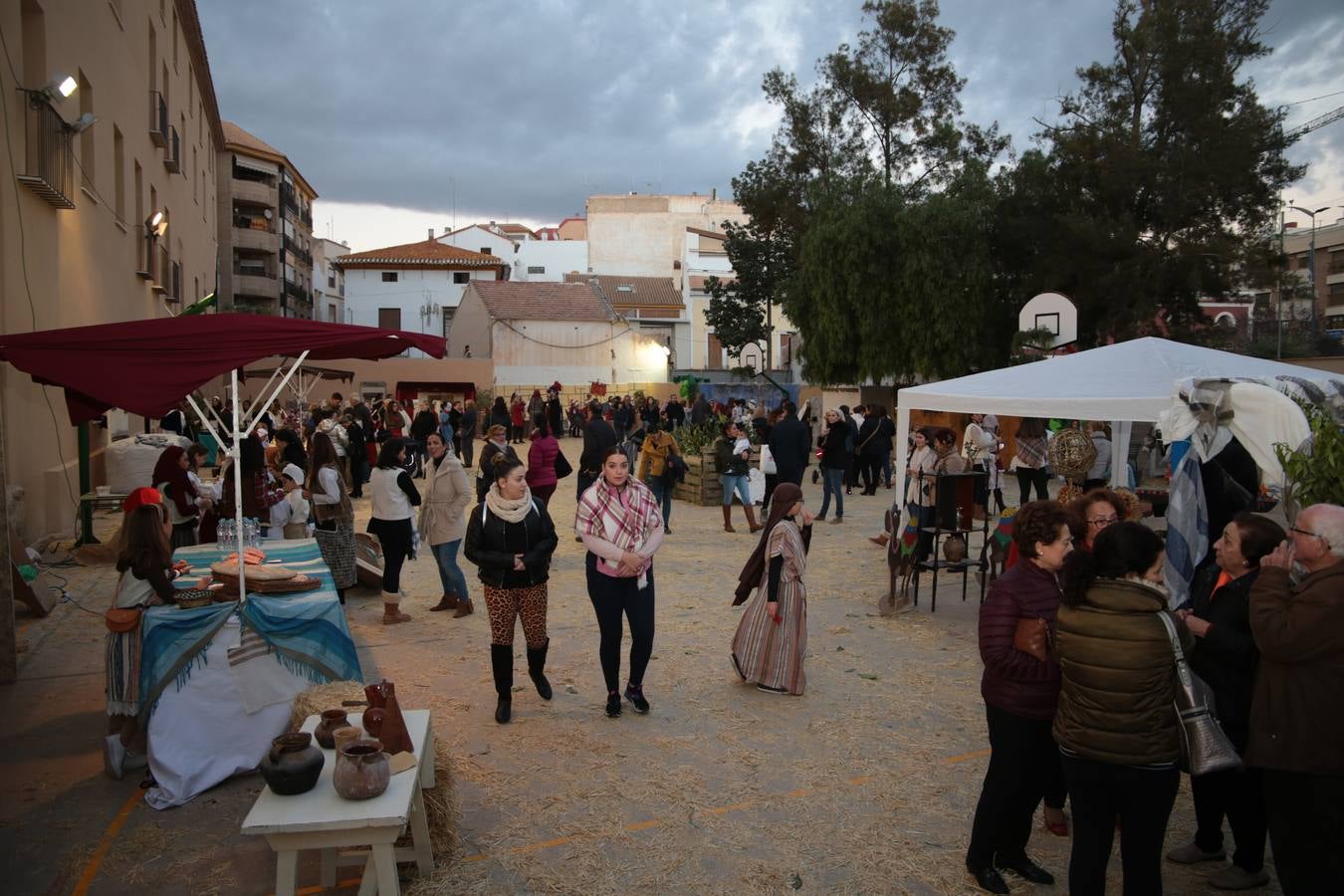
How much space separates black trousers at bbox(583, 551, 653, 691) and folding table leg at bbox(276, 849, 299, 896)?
2.48 meters

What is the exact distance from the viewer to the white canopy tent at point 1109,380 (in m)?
6.72

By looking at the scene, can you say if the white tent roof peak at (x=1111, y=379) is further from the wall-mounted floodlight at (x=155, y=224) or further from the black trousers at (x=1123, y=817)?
the wall-mounted floodlight at (x=155, y=224)

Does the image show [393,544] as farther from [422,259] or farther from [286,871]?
[422,259]

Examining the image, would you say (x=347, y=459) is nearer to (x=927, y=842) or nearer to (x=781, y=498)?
(x=781, y=498)

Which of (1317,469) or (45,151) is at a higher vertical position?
(45,151)

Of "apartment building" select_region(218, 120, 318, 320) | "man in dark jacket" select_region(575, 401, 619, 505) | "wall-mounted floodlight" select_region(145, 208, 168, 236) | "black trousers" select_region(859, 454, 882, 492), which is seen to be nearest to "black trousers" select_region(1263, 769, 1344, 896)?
"man in dark jacket" select_region(575, 401, 619, 505)

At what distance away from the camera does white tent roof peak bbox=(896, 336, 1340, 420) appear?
6.73m

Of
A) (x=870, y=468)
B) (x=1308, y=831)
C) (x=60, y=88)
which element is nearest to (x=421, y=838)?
(x=1308, y=831)

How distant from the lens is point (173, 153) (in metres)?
19.4

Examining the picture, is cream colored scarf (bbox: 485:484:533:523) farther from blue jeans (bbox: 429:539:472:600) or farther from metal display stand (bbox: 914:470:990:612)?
metal display stand (bbox: 914:470:990:612)

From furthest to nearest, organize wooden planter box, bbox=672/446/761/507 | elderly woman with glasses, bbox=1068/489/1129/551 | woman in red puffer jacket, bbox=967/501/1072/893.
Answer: wooden planter box, bbox=672/446/761/507, elderly woman with glasses, bbox=1068/489/1129/551, woman in red puffer jacket, bbox=967/501/1072/893

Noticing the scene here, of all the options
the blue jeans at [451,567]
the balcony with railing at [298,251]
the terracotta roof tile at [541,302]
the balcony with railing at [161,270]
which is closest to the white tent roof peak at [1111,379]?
the blue jeans at [451,567]

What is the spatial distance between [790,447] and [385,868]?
933 cm

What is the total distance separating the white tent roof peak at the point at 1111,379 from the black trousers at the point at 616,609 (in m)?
3.64
